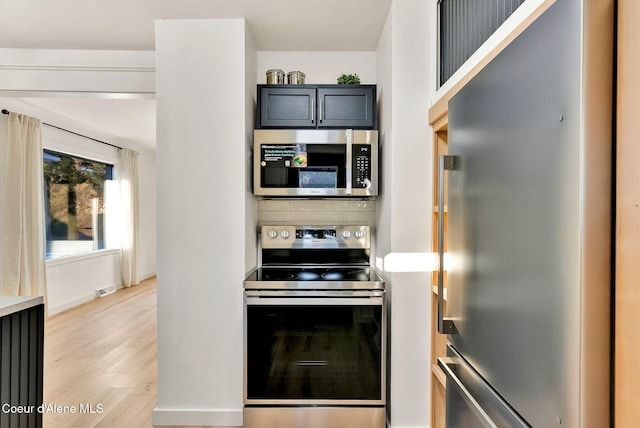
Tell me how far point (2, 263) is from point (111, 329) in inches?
51.2

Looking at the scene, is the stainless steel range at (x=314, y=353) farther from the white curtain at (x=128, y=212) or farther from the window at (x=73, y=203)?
the white curtain at (x=128, y=212)

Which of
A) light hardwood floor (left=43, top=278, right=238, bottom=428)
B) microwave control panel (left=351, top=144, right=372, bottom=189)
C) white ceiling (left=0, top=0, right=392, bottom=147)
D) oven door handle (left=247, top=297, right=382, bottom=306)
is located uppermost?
white ceiling (left=0, top=0, right=392, bottom=147)

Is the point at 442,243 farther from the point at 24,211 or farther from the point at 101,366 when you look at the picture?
the point at 24,211

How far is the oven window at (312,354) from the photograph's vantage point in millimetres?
2115

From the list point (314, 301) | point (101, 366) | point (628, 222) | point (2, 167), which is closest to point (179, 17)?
point (314, 301)

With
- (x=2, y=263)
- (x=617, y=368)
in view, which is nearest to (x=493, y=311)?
(x=617, y=368)

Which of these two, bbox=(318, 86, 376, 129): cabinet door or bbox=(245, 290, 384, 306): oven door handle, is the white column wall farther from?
bbox=(318, 86, 376, 129): cabinet door

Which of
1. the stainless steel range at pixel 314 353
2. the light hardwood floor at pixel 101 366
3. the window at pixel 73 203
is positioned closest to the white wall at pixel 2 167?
the window at pixel 73 203

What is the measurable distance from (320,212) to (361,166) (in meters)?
0.54

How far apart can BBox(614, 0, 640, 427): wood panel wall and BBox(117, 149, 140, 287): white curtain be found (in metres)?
6.86

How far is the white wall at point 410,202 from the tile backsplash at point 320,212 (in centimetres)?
64

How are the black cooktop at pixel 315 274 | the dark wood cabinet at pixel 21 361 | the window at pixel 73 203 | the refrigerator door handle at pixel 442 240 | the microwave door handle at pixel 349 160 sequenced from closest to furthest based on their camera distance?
the refrigerator door handle at pixel 442 240 < the dark wood cabinet at pixel 21 361 < the black cooktop at pixel 315 274 < the microwave door handle at pixel 349 160 < the window at pixel 73 203

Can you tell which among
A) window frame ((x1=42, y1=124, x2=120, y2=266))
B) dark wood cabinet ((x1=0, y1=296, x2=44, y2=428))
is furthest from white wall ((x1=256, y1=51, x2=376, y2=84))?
window frame ((x1=42, y1=124, x2=120, y2=266))

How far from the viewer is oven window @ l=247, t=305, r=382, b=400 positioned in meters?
2.12
